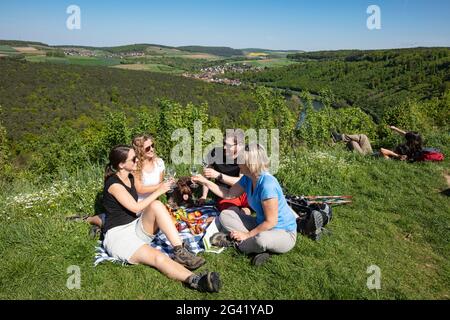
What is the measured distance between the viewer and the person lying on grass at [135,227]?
3.37 m

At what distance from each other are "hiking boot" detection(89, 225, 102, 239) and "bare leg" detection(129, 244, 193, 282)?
843mm

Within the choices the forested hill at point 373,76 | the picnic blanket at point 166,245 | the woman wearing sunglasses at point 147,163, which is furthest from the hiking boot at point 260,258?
the forested hill at point 373,76

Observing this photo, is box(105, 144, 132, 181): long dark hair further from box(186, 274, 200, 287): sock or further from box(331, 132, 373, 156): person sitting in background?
box(331, 132, 373, 156): person sitting in background

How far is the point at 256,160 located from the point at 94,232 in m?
2.22

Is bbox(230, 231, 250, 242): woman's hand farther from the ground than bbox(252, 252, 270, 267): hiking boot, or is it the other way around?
bbox(230, 231, 250, 242): woman's hand

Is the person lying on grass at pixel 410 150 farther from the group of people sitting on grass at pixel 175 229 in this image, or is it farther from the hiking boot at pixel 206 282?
the hiking boot at pixel 206 282

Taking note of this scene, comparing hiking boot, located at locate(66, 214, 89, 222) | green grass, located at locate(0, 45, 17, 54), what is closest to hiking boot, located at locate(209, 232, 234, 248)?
hiking boot, located at locate(66, 214, 89, 222)

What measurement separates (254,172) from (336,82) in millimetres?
104347

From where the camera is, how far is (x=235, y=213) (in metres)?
4.05

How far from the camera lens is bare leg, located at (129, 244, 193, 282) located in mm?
3258

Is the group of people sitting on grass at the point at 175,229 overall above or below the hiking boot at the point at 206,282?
above

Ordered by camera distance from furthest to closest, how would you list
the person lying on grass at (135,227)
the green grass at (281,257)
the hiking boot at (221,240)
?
the hiking boot at (221,240) → the person lying on grass at (135,227) → the green grass at (281,257)

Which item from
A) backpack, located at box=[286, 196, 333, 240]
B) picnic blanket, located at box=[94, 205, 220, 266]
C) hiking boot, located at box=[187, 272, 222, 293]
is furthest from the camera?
backpack, located at box=[286, 196, 333, 240]

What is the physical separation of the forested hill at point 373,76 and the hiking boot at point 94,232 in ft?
228
